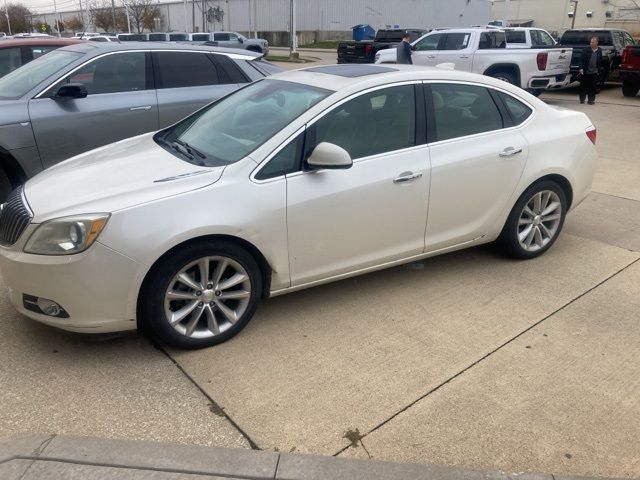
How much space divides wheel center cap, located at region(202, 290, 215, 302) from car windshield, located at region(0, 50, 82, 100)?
11.2ft

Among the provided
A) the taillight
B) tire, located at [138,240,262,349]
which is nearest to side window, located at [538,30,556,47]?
the taillight

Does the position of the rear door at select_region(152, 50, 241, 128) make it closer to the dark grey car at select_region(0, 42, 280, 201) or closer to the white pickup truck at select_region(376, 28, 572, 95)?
the dark grey car at select_region(0, 42, 280, 201)

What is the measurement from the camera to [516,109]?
4508mm

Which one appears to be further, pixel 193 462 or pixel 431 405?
pixel 431 405

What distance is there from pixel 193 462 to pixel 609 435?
1.97 metres

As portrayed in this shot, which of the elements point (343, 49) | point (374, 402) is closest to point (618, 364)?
point (374, 402)

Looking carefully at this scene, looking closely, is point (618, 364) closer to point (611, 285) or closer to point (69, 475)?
point (611, 285)

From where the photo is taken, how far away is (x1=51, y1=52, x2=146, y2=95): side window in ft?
18.5

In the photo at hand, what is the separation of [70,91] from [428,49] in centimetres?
1190

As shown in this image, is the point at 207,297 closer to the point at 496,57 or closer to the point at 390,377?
the point at 390,377

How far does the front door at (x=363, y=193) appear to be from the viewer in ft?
11.6

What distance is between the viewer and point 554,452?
2.64 meters

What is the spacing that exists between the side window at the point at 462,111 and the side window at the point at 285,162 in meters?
1.12

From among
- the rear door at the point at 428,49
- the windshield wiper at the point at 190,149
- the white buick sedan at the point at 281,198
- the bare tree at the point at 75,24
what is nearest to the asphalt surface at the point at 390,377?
the white buick sedan at the point at 281,198
